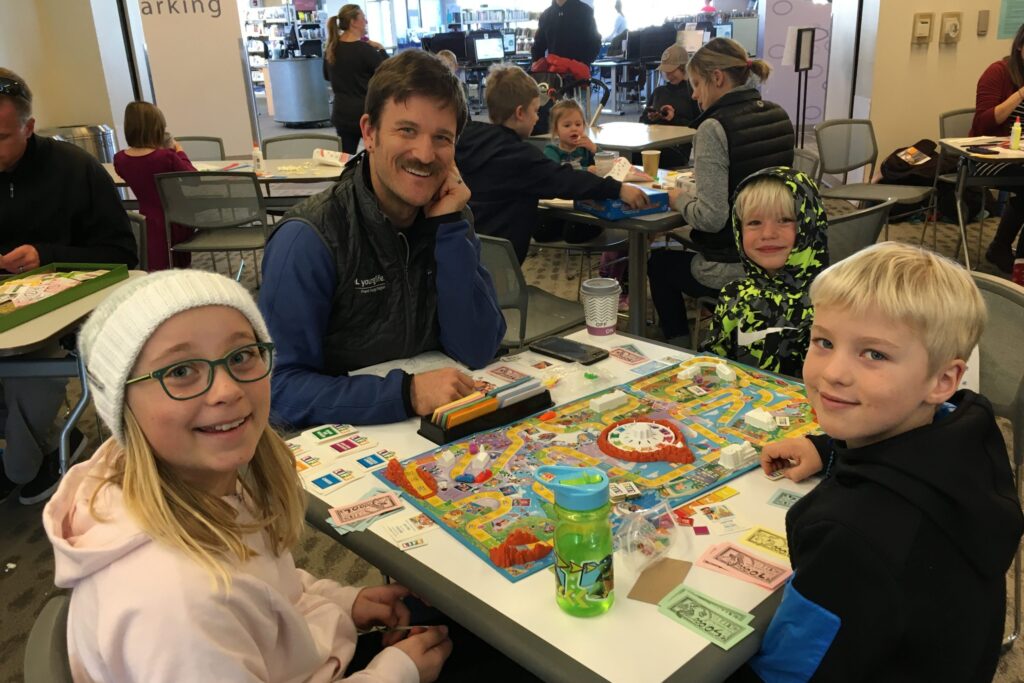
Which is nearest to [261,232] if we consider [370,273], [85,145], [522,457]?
[85,145]

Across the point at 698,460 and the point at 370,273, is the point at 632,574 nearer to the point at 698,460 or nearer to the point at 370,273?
the point at 698,460

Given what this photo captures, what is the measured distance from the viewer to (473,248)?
196 centimetres

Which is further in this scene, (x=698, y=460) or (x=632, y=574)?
(x=698, y=460)

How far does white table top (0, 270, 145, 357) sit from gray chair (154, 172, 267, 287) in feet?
6.69

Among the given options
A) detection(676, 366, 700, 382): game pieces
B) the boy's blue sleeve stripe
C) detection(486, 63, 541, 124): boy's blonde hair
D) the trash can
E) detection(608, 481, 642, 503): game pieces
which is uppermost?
detection(486, 63, 541, 124): boy's blonde hair

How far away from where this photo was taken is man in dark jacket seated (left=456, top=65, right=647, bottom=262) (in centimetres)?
354

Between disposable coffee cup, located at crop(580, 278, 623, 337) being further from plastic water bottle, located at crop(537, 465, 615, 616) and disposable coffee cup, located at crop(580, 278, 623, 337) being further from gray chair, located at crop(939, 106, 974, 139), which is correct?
gray chair, located at crop(939, 106, 974, 139)

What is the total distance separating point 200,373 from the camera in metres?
1.04

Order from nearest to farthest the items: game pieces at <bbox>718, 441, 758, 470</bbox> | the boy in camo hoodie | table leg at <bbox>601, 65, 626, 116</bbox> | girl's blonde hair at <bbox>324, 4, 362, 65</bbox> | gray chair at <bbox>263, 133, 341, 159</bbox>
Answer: game pieces at <bbox>718, 441, 758, 470</bbox>, the boy in camo hoodie, gray chair at <bbox>263, 133, 341, 159</bbox>, girl's blonde hair at <bbox>324, 4, 362, 65</bbox>, table leg at <bbox>601, 65, 626, 116</bbox>

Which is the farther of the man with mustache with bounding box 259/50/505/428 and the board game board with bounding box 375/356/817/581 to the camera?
the man with mustache with bounding box 259/50/505/428

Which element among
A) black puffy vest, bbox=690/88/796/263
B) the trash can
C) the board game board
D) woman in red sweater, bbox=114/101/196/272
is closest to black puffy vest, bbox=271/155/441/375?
the board game board

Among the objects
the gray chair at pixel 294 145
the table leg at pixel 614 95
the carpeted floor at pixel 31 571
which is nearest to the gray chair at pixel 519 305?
the carpeted floor at pixel 31 571

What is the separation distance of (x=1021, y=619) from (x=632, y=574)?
1.58 m

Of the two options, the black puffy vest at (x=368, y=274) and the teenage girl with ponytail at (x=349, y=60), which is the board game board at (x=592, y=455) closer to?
the black puffy vest at (x=368, y=274)
